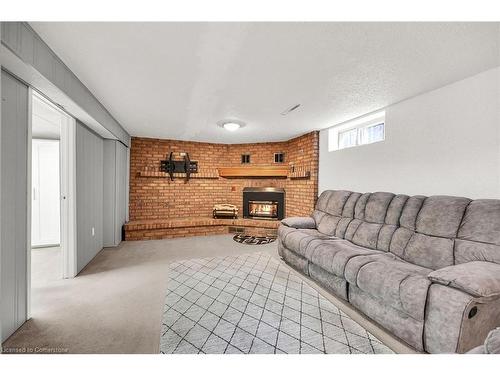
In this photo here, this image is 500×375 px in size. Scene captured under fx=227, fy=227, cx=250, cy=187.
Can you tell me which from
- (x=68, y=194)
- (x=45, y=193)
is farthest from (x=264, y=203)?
(x=45, y=193)

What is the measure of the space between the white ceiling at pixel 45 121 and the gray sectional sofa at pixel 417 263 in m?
3.52

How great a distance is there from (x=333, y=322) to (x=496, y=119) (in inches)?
89.9

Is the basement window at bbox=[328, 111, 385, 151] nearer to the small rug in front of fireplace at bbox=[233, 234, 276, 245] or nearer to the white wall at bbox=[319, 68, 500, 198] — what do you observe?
the white wall at bbox=[319, 68, 500, 198]

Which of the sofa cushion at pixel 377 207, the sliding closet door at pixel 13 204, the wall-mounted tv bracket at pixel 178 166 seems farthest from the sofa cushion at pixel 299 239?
the wall-mounted tv bracket at pixel 178 166

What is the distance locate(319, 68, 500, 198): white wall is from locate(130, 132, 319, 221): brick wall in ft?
5.13

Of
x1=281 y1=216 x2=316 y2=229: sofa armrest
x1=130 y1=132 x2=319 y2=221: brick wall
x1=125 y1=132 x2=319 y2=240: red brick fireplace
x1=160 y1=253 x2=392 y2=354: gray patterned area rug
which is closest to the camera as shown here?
x1=160 y1=253 x2=392 y2=354: gray patterned area rug

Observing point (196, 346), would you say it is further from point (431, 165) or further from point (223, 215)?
point (223, 215)

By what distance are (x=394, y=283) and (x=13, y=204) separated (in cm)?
292

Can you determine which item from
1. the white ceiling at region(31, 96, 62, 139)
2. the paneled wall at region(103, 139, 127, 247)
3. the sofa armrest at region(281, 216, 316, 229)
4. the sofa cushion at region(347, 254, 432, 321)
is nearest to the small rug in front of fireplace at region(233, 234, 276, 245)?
the sofa armrest at region(281, 216, 316, 229)

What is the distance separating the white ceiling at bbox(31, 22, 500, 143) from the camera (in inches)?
59.6

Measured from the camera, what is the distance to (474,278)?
1.38m

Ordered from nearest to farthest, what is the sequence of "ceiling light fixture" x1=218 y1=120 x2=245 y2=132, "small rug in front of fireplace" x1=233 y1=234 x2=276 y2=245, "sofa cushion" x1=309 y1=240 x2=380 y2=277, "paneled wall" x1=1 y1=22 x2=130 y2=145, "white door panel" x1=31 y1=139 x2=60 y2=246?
"paneled wall" x1=1 y1=22 x2=130 y2=145
"sofa cushion" x1=309 y1=240 x2=380 y2=277
"ceiling light fixture" x1=218 y1=120 x2=245 y2=132
"white door panel" x1=31 y1=139 x2=60 y2=246
"small rug in front of fireplace" x1=233 y1=234 x2=276 y2=245

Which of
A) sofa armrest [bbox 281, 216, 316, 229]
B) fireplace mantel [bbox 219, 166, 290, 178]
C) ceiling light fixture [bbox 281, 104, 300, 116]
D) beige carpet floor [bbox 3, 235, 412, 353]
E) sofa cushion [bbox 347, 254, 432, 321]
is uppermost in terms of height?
ceiling light fixture [bbox 281, 104, 300, 116]
